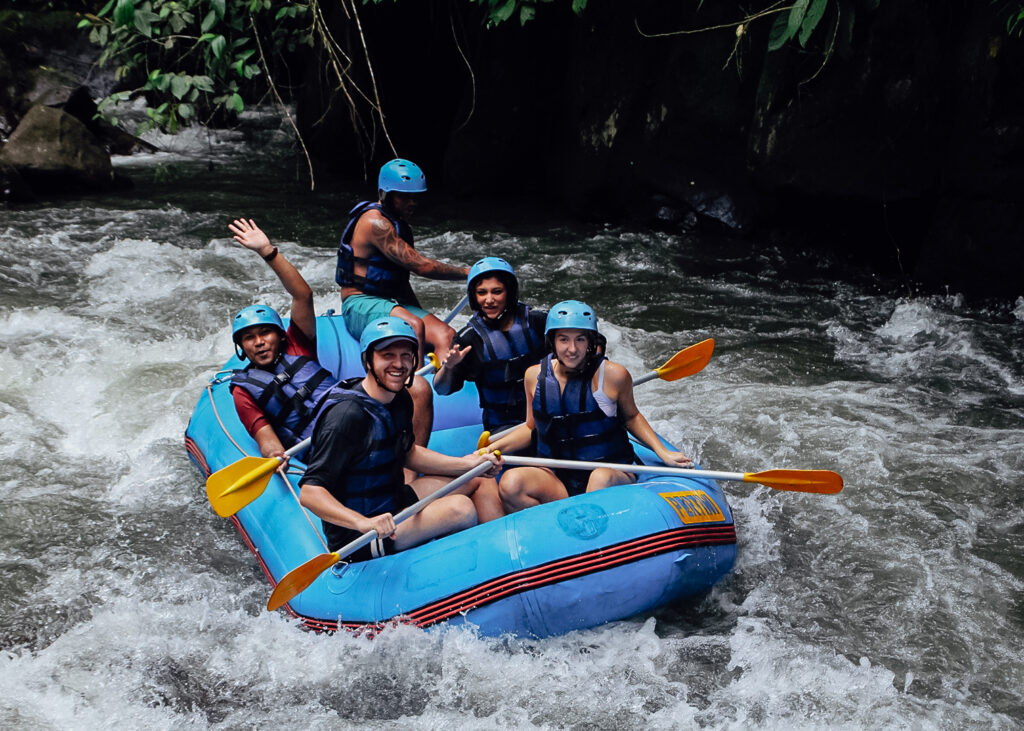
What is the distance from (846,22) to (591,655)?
13.7ft

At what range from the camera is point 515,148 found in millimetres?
10781

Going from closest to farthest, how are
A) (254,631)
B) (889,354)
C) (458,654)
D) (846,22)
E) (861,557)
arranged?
(458,654), (254,631), (861,557), (846,22), (889,354)

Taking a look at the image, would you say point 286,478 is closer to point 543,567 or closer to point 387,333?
point 387,333

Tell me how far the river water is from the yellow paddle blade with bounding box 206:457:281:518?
1.52ft

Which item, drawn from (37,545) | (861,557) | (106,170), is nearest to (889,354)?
(861,557)

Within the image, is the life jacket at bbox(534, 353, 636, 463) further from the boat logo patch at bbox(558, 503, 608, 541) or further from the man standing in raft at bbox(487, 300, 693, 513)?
the boat logo patch at bbox(558, 503, 608, 541)

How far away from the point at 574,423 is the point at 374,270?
5.91 feet

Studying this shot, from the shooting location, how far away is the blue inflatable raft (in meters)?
3.57

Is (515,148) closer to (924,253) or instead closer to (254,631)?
(924,253)

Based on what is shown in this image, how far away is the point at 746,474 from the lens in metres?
3.96

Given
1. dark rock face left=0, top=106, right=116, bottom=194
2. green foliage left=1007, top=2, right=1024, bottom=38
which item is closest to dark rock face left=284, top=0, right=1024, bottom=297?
green foliage left=1007, top=2, right=1024, bottom=38

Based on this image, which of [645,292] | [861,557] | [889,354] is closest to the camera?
[861,557]

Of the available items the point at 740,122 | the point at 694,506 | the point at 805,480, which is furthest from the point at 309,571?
the point at 740,122

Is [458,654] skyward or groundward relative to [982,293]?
groundward
